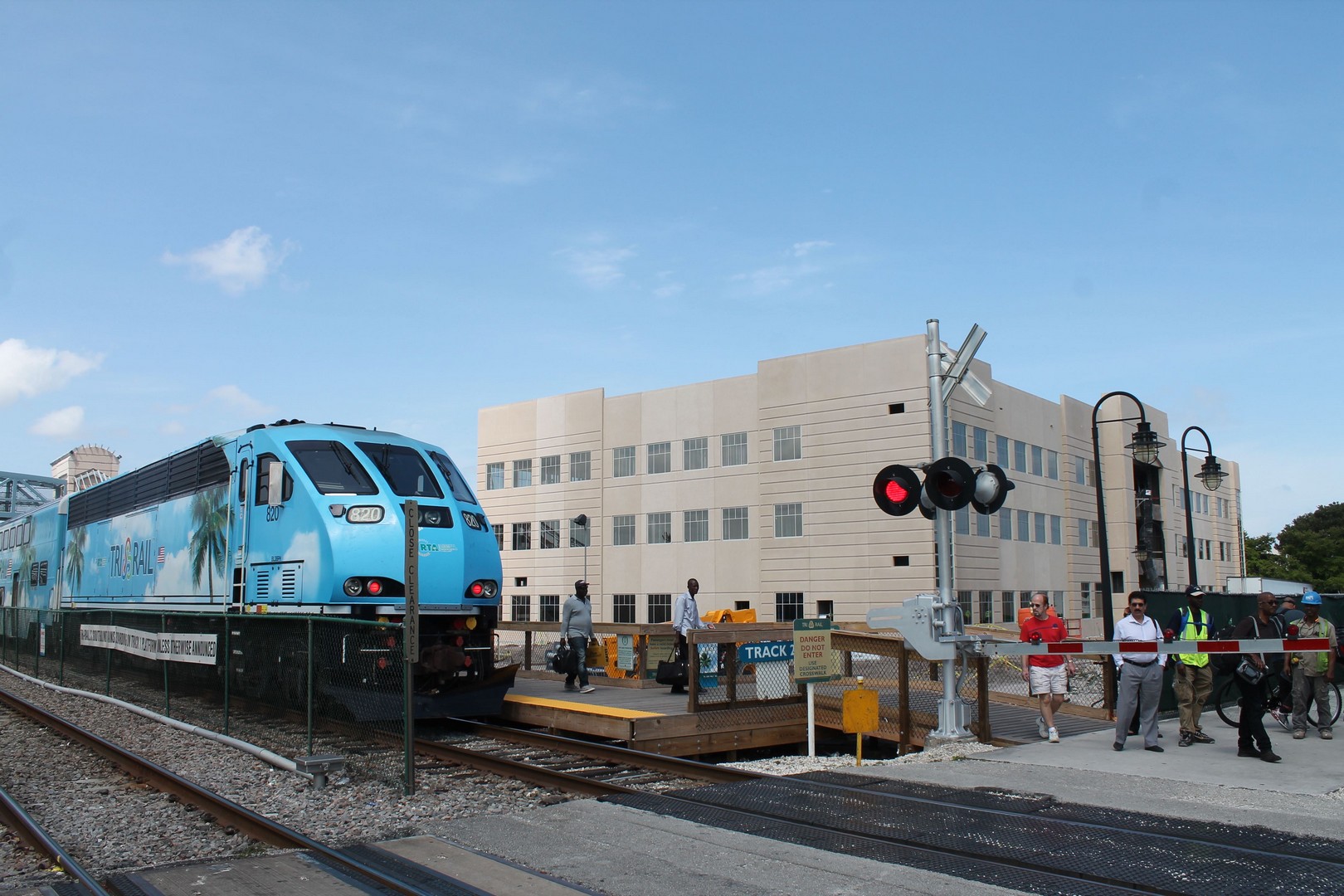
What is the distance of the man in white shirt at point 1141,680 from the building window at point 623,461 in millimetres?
39472

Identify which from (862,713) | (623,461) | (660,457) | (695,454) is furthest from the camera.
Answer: (623,461)

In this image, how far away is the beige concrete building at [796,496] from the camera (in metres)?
43.3

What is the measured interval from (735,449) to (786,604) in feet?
23.8

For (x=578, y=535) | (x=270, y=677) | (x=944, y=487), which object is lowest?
(x=270, y=677)

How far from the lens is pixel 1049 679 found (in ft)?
39.4

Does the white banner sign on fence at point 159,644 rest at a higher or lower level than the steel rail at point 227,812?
higher

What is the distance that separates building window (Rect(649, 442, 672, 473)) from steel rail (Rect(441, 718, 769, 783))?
34.9 m

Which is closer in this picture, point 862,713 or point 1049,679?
point 862,713

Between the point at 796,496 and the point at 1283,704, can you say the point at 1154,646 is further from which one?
the point at 796,496

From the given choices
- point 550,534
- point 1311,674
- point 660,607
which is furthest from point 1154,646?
point 550,534

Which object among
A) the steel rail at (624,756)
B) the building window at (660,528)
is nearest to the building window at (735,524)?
the building window at (660,528)

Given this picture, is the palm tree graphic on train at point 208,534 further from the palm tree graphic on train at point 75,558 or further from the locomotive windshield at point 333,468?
the palm tree graphic on train at point 75,558

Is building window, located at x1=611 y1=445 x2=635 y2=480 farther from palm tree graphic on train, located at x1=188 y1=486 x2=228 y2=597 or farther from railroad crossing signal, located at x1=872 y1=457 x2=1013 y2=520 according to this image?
railroad crossing signal, located at x1=872 y1=457 x2=1013 y2=520

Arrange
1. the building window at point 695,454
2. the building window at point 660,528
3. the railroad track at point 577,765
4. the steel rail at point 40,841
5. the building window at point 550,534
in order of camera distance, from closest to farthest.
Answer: the steel rail at point 40,841 < the railroad track at point 577,765 < the building window at point 695,454 < the building window at point 660,528 < the building window at point 550,534
